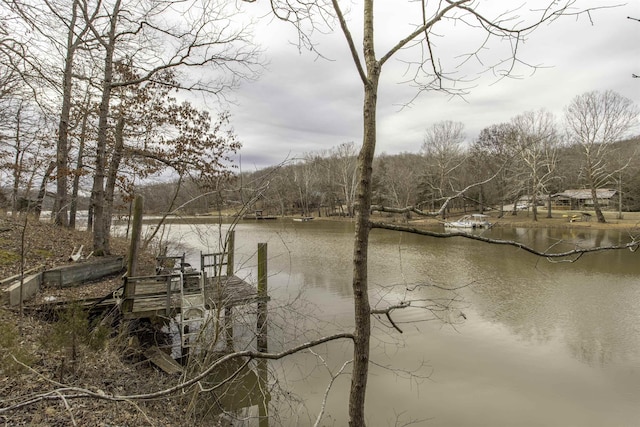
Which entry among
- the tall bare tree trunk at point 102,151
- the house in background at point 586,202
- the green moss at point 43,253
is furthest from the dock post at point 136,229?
the house in background at point 586,202

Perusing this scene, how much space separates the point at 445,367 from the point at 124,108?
11.9m

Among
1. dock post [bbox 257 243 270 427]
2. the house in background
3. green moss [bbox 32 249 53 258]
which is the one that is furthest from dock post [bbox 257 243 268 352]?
the house in background

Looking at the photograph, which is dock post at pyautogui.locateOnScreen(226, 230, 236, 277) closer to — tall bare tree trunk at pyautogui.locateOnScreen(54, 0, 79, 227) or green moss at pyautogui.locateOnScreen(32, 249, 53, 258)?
tall bare tree trunk at pyautogui.locateOnScreen(54, 0, 79, 227)

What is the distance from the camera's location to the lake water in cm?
558

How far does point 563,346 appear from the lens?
26.2ft

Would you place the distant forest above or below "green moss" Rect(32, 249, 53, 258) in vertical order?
above

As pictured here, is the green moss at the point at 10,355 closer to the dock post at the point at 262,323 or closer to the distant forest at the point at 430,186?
the distant forest at the point at 430,186

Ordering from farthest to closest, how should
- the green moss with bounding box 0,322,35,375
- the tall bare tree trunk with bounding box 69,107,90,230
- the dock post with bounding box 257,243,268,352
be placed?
the tall bare tree trunk with bounding box 69,107,90,230
the dock post with bounding box 257,243,268,352
the green moss with bounding box 0,322,35,375

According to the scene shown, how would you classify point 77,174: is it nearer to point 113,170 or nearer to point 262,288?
point 113,170

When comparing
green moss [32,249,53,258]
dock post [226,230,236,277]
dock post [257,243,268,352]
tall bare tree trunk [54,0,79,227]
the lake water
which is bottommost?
the lake water

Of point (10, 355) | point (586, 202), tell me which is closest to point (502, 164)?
point (10, 355)

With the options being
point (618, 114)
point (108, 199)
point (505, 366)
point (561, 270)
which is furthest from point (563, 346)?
point (618, 114)

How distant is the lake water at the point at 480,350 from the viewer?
5582 millimetres

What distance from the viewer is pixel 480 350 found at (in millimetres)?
7863
